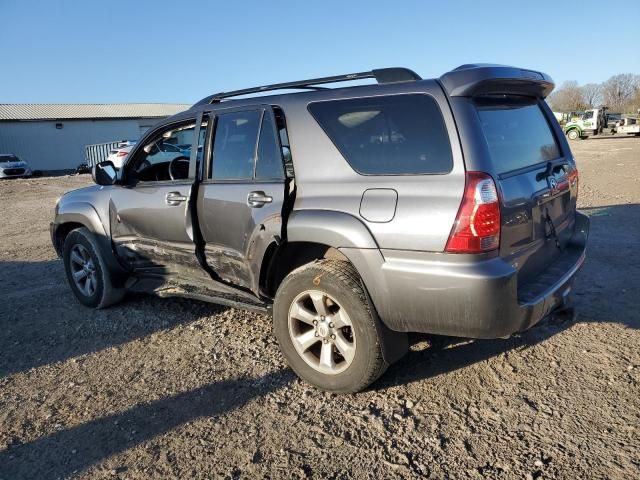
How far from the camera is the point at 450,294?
2.68 meters

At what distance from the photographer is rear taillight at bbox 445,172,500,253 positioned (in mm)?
2641

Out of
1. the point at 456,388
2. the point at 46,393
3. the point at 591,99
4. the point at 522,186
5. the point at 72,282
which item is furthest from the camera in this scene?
the point at 591,99

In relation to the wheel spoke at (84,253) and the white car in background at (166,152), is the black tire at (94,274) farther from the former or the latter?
the white car in background at (166,152)

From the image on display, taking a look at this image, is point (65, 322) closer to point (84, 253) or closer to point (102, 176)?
point (84, 253)

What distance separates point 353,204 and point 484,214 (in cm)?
75

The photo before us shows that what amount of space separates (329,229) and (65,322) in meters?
3.11

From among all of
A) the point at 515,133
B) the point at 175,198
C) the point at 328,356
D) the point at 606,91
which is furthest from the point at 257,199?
the point at 606,91

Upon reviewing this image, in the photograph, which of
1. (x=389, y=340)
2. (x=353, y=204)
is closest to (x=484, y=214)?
(x=353, y=204)

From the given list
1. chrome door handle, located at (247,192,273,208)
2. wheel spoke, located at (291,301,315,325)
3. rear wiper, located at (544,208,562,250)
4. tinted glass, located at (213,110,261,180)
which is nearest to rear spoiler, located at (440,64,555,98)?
rear wiper, located at (544,208,562,250)

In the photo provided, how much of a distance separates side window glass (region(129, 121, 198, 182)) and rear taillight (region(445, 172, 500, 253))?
250cm

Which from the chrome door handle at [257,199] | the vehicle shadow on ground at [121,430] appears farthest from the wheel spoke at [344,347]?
the chrome door handle at [257,199]

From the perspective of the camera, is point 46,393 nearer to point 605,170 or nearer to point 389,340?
point 389,340

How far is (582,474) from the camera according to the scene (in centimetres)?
242

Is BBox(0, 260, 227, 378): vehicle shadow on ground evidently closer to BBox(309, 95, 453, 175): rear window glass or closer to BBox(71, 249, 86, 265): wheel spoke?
BBox(71, 249, 86, 265): wheel spoke
